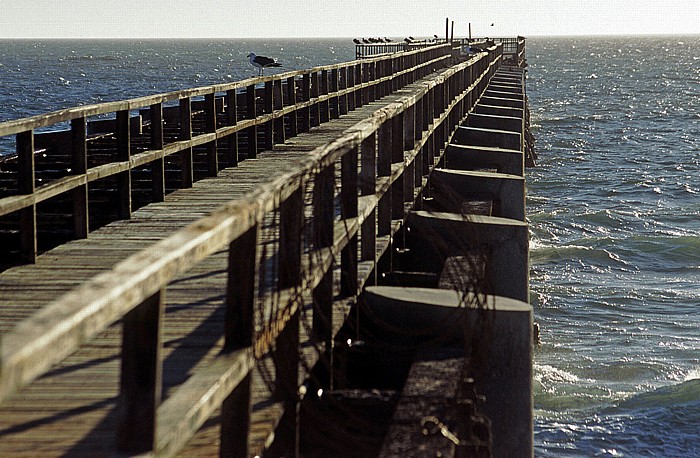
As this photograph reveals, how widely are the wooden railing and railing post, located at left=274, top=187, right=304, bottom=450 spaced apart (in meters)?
2.73

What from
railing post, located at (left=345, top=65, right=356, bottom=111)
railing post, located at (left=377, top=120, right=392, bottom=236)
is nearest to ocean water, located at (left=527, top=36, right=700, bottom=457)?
railing post, located at (left=377, top=120, right=392, bottom=236)

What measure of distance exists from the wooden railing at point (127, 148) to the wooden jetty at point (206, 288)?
0.09 ft

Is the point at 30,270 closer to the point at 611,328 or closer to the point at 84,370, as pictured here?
the point at 84,370

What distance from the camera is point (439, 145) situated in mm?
14141

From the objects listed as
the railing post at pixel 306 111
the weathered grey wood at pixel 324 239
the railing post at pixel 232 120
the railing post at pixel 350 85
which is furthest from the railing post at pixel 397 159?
the railing post at pixel 350 85

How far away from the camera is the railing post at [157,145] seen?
396 inches

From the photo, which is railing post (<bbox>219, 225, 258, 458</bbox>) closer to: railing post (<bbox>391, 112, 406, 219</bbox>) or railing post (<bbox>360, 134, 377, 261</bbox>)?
railing post (<bbox>360, 134, 377, 261</bbox>)

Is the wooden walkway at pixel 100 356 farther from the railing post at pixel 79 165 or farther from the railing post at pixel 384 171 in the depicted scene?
the railing post at pixel 384 171

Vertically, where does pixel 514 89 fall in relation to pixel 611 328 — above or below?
above

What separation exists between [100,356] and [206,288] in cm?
131

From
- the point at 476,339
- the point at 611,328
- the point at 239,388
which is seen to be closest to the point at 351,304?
the point at 476,339

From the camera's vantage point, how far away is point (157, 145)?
1026cm

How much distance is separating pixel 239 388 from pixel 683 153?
144ft

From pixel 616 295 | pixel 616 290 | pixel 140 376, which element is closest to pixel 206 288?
pixel 140 376
